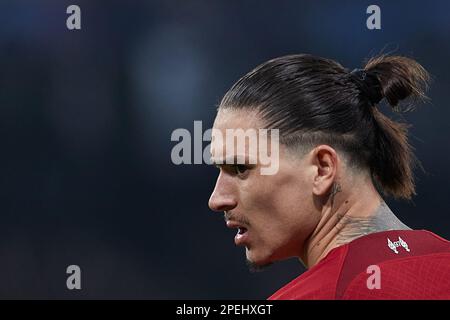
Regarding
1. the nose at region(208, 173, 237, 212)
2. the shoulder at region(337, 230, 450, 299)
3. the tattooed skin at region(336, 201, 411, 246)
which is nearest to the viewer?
the shoulder at region(337, 230, 450, 299)

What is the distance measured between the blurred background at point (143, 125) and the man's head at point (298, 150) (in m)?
2.45

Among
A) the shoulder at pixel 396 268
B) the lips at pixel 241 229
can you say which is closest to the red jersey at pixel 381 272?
the shoulder at pixel 396 268

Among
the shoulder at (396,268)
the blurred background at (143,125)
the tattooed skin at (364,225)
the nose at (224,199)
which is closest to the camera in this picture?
the shoulder at (396,268)

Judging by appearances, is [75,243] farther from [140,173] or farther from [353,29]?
[353,29]

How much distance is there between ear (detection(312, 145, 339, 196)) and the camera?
1449mm

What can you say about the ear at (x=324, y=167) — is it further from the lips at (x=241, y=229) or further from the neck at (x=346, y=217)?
the lips at (x=241, y=229)

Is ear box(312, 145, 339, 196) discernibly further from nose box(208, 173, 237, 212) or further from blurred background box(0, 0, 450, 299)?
blurred background box(0, 0, 450, 299)

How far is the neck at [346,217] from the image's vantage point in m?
1.46

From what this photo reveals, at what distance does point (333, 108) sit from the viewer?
149cm

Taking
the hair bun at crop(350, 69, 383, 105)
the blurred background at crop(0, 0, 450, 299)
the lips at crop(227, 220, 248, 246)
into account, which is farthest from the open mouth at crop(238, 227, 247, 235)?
the blurred background at crop(0, 0, 450, 299)

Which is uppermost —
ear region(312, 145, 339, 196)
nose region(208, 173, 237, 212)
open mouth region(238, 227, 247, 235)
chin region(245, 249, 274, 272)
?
ear region(312, 145, 339, 196)

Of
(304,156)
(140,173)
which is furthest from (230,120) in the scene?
(140,173)

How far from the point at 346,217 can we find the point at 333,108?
8.8 inches

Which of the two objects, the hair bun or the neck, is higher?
the hair bun
